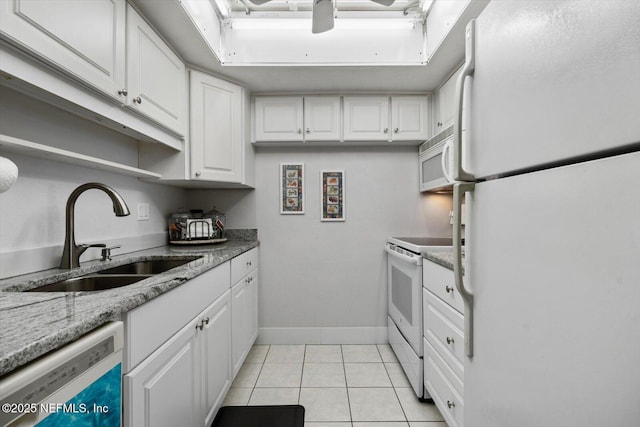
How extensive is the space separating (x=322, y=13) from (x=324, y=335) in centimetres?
245

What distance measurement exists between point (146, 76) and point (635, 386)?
6.60 feet

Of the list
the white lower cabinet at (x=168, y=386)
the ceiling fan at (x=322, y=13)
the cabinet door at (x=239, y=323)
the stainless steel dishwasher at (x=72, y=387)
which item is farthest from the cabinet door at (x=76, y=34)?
the cabinet door at (x=239, y=323)

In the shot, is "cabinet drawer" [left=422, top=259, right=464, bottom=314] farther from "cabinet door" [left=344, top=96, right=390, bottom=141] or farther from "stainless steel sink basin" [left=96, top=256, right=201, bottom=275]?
"stainless steel sink basin" [left=96, top=256, right=201, bottom=275]

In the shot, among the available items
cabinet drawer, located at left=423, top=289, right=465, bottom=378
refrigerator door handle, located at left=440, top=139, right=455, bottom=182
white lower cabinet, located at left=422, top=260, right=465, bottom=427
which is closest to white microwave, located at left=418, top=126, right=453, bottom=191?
refrigerator door handle, located at left=440, top=139, right=455, bottom=182

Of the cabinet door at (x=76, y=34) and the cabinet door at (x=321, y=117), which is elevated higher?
the cabinet door at (x=321, y=117)

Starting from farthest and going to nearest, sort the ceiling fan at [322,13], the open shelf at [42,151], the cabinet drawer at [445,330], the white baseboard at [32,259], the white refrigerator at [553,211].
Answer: the ceiling fan at [322,13] → the cabinet drawer at [445,330] → the white baseboard at [32,259] → the open shelf at [42,151] → the white refrigerator at [553,211]

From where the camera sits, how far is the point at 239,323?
1940 millimetres

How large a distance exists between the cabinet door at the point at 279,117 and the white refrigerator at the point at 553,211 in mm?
1772

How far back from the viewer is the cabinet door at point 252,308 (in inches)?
87.0

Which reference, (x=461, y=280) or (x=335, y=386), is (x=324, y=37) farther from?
(x=335, y=386)

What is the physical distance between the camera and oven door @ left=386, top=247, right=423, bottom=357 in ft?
5.88

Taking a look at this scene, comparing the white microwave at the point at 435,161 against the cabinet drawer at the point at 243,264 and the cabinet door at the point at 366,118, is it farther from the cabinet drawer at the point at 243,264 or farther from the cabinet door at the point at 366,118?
the cabinet drawer at the point at 243,264

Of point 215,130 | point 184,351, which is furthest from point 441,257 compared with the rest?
point 215,130

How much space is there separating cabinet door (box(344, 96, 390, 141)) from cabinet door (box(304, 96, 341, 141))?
0.29 feet
